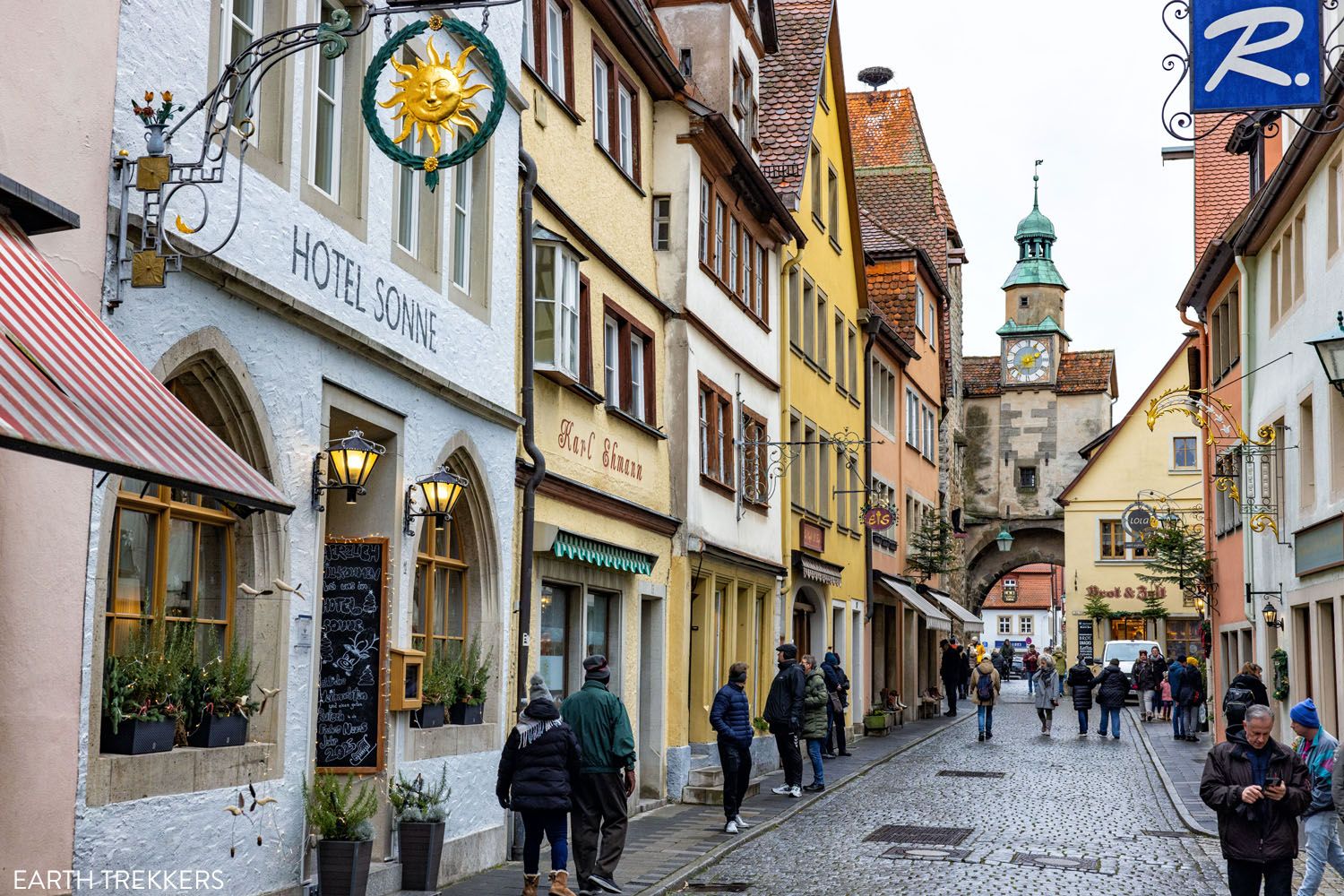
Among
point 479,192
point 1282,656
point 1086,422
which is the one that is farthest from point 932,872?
point 1086,422

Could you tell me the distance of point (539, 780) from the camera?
11828 millimetres

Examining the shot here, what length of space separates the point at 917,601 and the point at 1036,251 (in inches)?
2194

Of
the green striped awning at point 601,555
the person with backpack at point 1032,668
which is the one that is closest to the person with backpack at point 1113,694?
the person with backpack at point 1032,668

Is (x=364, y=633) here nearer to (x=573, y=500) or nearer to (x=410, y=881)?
(x=410, y=881)

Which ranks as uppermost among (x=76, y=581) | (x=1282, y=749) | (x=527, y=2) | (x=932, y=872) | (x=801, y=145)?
(x=801, y=145)

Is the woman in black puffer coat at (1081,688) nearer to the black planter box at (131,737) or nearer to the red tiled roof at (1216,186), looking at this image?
the red tiled roof at (1216,186)

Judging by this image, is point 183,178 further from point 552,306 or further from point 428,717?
point 552,306

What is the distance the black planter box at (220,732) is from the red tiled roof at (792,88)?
1846 cm

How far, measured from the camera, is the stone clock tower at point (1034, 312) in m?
74.2

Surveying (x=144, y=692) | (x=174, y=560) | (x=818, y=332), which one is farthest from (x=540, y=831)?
(x=818, y=332)

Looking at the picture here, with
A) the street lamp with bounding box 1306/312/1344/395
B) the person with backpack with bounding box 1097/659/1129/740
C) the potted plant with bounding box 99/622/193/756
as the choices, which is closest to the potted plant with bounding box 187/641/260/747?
the potted plant with bounding box 99/622/193/756

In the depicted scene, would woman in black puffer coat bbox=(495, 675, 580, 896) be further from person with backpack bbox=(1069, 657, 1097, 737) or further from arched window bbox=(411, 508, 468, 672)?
person with backpack bbox=(1069, 657, 1097, 737)

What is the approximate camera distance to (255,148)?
10.2 metres

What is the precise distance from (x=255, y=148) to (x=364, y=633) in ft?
11.0
